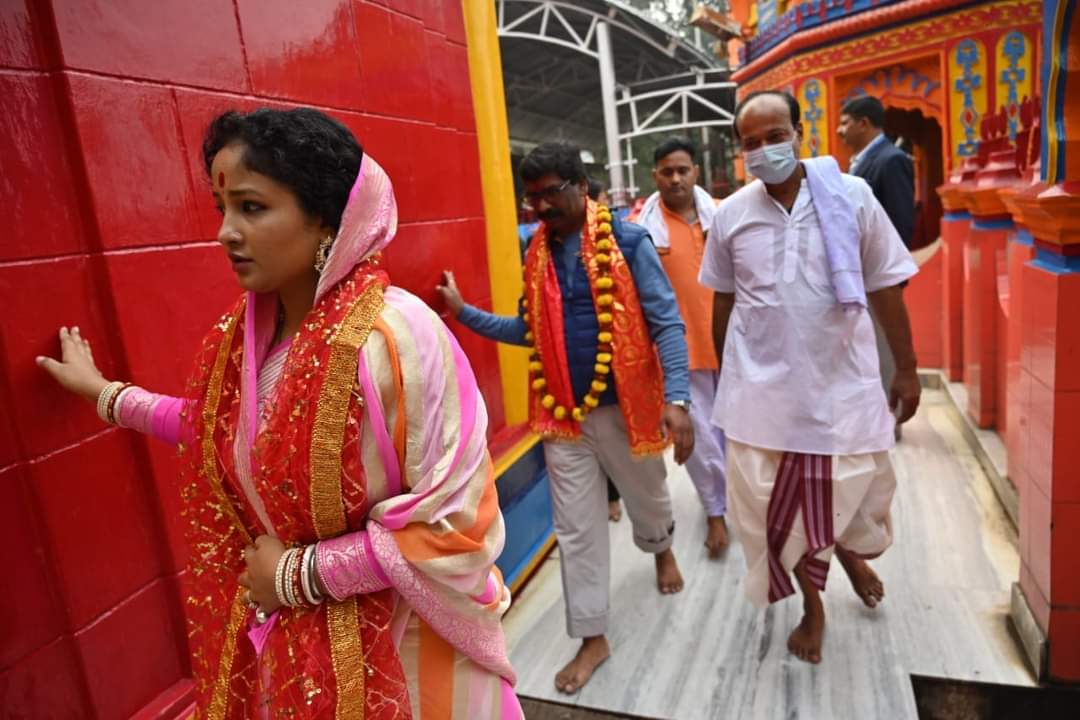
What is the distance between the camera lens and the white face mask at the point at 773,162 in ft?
7.88

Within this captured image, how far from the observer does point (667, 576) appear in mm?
3168

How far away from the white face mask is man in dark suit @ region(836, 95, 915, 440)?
5.38ft

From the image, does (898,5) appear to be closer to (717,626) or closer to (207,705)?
(717,626)

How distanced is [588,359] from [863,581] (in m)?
1.35

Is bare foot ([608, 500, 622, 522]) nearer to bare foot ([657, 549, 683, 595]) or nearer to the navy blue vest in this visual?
bare foot ([657, 549, 683, 595])

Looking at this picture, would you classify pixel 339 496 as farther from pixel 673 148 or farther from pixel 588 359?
pixel 673 148

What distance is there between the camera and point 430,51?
296 centimetres

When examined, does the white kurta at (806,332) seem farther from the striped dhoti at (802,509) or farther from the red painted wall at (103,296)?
the red painted wall at (103,296)

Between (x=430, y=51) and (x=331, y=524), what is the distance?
227 centimetres

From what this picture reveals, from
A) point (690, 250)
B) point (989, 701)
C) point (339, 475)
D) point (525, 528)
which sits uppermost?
point (690, 250)

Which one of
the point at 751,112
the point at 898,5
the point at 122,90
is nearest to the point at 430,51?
the point at 751,112

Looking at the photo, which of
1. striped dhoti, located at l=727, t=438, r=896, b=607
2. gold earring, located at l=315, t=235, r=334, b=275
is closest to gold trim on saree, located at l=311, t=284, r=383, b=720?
gold earring, located at l=315, t=235, r=334, b=275

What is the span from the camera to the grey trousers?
2.71 metres

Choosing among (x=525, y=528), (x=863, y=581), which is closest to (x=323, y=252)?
(x=525, y=528)
